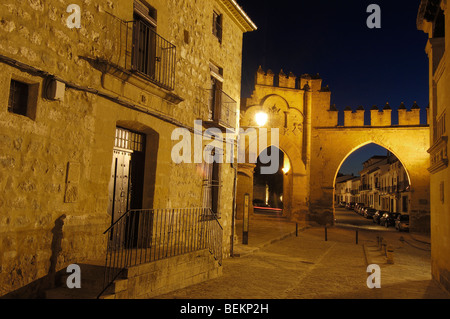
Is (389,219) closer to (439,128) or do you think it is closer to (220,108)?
(439,128)

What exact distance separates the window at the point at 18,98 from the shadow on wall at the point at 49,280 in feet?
5.53

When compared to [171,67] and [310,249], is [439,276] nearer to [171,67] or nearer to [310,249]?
[310,249]

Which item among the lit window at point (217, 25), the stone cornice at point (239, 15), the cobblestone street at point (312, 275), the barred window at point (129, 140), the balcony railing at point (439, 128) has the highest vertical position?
the stone cornice at point (239, 15)

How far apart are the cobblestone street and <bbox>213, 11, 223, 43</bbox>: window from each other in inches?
268

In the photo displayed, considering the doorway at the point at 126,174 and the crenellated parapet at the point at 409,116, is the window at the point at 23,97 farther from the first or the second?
the crenellated parapet at the point at 409,116

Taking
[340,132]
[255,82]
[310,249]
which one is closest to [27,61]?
[310,249]

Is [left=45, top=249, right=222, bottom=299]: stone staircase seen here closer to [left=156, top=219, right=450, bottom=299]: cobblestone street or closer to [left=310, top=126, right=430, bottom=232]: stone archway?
[left=156, top=219, right=450, bottom=299]: cobblestone street

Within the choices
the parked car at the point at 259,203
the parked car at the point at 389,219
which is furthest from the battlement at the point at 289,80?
the parked car at the point at 259,203

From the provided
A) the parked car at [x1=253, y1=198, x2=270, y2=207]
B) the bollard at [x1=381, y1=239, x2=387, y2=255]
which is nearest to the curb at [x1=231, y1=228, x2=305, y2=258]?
the bollard at [x1=381, y1=239, x2=387, y2=255]

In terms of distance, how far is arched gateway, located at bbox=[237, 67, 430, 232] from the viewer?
961 inches

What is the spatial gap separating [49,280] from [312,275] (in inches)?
243

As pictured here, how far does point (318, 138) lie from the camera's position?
25.7 m

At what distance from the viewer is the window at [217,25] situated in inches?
444
